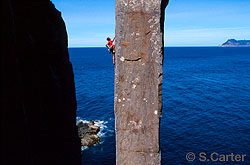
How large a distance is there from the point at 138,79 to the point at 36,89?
Answer: 9470mm

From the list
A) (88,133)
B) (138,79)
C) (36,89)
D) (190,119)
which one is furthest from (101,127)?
(138,79)

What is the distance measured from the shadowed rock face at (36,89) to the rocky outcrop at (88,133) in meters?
14.0

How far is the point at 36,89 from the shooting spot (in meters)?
12.8

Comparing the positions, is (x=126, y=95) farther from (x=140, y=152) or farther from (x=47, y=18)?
(x=47, y=18)

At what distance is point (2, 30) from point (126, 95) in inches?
156

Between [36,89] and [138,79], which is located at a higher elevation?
[138,79]

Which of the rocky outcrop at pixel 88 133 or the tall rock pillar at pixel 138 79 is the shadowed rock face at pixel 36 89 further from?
the rocky outcrop at pixel 88 133

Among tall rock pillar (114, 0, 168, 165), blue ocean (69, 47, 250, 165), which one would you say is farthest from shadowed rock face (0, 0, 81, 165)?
blue ocean (69, 47, 250, 165)

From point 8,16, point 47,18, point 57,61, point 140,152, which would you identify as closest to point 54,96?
point 57,61

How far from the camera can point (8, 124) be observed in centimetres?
620

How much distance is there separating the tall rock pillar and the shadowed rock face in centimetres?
325

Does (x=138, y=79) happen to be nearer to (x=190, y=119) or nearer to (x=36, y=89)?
(x=36, y=89)

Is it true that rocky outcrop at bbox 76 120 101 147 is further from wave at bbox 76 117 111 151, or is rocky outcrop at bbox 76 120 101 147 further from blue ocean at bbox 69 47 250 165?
blue ocean at bbox 69 47 250 165

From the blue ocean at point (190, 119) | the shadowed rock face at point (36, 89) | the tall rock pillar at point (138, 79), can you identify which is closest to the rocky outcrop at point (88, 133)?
the blue ocean at point (190, 119)
